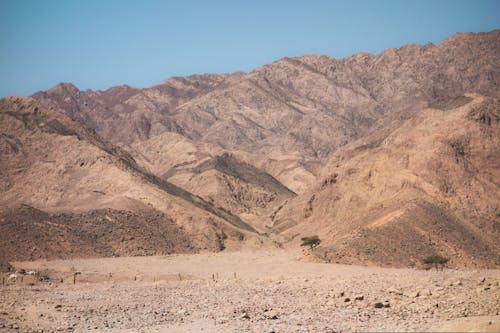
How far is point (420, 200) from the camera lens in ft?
172

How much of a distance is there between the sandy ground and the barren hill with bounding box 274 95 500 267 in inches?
155

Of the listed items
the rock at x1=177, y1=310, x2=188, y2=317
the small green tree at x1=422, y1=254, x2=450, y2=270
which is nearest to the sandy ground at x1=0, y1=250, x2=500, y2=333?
the rock at x1=177, y1=310, x2=188, y2=317

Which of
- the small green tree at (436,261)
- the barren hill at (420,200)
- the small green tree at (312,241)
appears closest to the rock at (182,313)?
the barren hill at (420,200)

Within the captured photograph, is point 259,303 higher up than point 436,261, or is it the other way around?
point 259,303

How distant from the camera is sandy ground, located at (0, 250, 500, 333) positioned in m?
23.4

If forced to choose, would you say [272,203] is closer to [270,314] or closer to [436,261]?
[436,261]

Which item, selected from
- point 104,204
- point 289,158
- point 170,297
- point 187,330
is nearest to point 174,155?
point 289,158

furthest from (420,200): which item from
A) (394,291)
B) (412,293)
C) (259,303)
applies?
(259,303)

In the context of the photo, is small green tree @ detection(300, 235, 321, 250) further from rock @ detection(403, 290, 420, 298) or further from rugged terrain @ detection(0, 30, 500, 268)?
rock @ detection(403, 290, 420, 298)

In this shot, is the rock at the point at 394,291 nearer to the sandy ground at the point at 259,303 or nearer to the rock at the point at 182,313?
the sandy ground at the point at 259,303

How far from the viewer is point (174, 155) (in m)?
137

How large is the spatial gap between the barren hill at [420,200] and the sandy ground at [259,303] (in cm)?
394

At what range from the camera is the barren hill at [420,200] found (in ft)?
154

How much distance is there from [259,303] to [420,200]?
89.7ft
